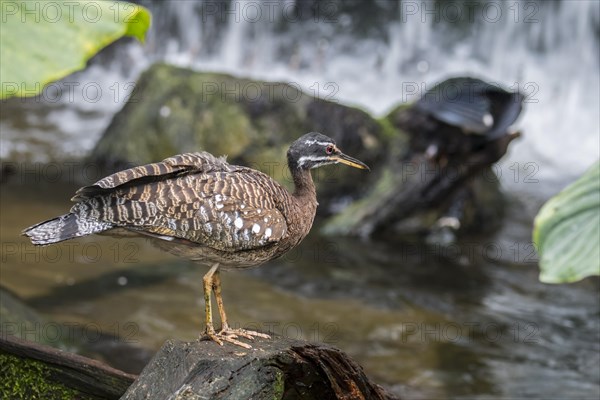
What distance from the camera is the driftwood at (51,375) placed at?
3609 mm

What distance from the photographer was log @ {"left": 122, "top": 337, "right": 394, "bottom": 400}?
3.25 meters

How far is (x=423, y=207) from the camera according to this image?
8336mm

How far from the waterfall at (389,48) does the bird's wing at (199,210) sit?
8.54m

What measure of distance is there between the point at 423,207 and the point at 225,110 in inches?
94.8

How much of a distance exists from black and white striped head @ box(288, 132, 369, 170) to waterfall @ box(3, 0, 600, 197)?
8124mm

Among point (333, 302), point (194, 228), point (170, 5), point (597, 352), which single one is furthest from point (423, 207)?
point (170, 5)

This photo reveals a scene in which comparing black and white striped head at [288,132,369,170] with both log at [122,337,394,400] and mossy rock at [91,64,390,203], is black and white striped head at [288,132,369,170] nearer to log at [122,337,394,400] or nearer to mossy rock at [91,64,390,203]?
log at [122,337,394,400]

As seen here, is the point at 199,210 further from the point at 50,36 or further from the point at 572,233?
the point at 572,233

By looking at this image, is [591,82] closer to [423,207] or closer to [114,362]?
[423,207]

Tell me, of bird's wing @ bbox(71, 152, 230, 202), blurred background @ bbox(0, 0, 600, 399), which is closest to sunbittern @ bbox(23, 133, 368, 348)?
bird's wing @ bbox(71, 152, 230, 202)

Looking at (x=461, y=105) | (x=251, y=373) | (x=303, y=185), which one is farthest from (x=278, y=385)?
(x=461, y=105)

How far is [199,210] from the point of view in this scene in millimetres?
3910

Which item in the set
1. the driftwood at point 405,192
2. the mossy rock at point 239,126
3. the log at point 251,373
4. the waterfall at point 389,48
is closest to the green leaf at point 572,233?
the log at point 251,373

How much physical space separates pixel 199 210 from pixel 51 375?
3.05ft
